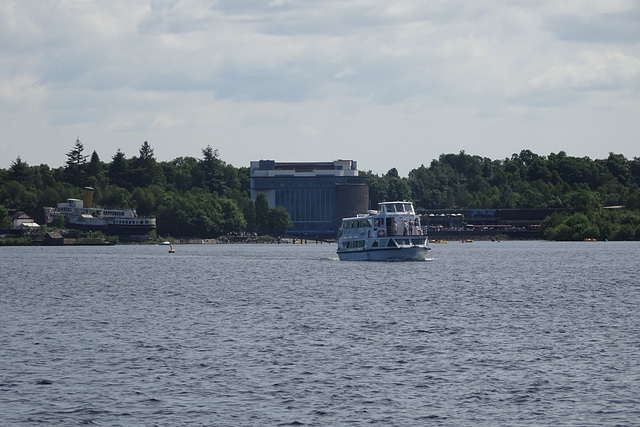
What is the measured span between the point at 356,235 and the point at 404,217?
40.1 feet

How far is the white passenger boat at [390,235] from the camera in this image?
495 ft

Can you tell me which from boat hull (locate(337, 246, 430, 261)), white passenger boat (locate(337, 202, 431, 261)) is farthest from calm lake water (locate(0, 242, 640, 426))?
boat hull (locate(337, 246, 430, 261))

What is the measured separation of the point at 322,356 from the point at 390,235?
95.4m

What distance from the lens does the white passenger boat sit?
151 meters

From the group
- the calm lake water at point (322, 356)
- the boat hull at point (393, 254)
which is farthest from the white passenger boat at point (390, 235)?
the calm lake water at point (322, 356)

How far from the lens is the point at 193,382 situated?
49250mm

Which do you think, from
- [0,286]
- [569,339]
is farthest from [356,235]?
[569,339]

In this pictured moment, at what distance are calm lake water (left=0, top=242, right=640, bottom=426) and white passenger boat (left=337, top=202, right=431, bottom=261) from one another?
42.3m

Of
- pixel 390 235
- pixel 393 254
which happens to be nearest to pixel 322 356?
pixel 390 235

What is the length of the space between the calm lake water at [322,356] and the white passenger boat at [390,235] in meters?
42.3

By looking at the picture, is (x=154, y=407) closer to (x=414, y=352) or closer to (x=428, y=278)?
(x=414, y=352)

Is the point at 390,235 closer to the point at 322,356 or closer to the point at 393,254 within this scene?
the point at 393,254

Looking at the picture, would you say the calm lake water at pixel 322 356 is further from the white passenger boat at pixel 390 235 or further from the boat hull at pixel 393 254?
the boat hull at pixel 393 254

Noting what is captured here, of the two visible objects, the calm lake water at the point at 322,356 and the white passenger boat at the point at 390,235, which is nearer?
the calm lake water at the point at 322,356
